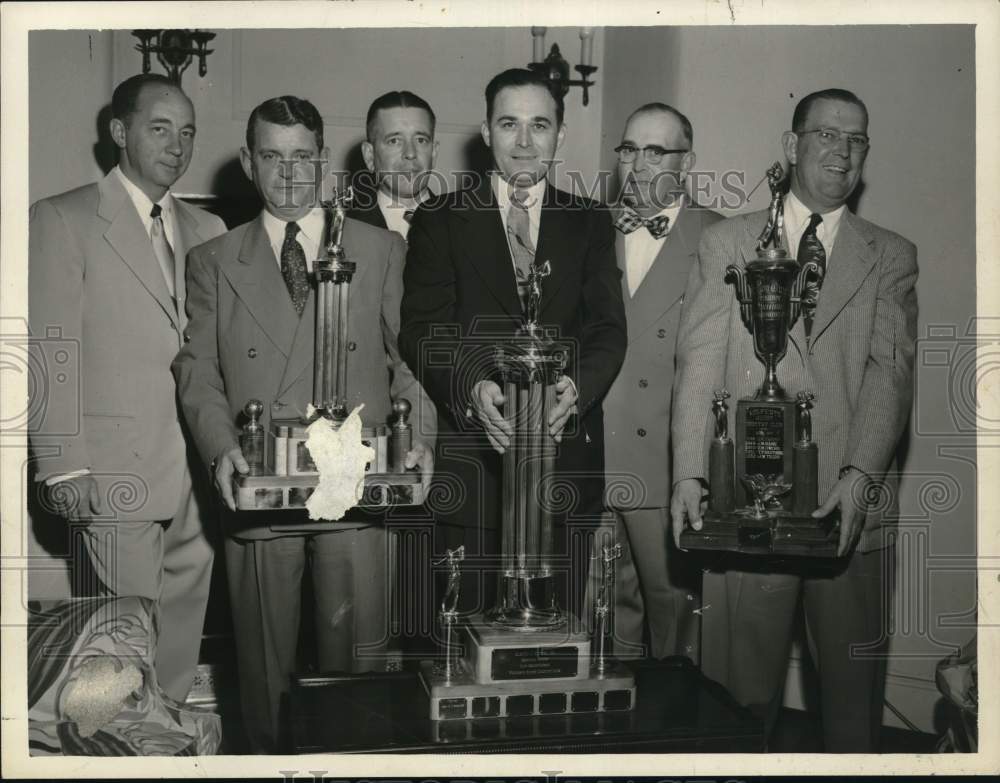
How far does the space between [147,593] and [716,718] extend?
155 cm

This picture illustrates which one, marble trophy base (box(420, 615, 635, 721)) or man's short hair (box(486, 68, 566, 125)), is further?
man's short hair (box(486, 68, 566, 125))

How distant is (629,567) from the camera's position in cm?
304

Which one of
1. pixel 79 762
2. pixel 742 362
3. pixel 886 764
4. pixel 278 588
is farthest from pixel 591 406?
pixel 79 762

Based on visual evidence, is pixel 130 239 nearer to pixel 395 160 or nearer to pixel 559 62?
pixel 395 160

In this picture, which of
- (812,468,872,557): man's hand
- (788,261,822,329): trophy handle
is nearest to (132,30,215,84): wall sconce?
(788,261,822,329): trophy handle

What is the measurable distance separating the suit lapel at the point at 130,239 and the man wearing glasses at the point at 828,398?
1.43 meters

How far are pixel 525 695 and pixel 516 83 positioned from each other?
1604mm

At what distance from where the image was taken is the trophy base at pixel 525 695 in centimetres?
242

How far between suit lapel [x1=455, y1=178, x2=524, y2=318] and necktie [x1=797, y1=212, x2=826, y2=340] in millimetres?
718

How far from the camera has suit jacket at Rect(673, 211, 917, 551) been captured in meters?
2.82

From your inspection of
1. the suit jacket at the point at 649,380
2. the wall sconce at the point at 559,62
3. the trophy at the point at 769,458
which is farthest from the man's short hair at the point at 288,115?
the trophy at the point at 769,458

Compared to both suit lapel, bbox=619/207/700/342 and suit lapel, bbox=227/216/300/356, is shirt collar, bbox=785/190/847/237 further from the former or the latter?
suit lapel, bbox=227/216/300/356

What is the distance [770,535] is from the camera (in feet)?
8.81

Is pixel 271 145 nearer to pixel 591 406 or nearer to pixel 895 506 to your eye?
pixel 591 406
